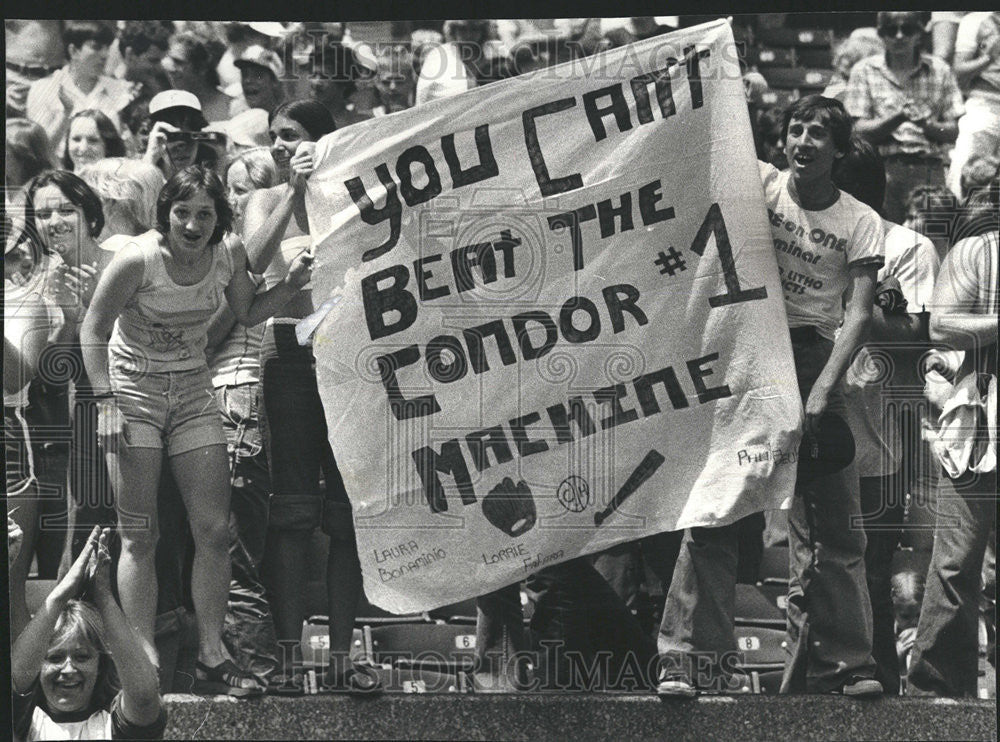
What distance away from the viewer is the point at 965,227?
741cm

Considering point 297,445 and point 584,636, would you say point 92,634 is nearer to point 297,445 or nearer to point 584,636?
point 297,445

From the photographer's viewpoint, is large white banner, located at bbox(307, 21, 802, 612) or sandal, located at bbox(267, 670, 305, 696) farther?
sandal, located at bbox(267, 670, 305, 696)

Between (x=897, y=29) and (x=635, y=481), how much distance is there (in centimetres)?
220

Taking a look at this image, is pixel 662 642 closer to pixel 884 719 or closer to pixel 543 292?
pixel 884 719

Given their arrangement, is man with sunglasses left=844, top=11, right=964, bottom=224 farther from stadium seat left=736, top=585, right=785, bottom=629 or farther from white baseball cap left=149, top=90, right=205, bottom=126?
white baseball cap left=149, top=90, right=205, bottom=126

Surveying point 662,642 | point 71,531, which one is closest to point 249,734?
point 71,531

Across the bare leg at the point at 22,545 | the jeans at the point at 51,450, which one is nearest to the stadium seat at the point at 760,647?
the jeans at the point at 51,450

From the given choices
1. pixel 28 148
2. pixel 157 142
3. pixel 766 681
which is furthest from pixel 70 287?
pixel 766 681

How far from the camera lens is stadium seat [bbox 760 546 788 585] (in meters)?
7.42

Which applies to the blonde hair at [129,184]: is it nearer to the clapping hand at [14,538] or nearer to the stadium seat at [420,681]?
the clapping hand at [14,538]

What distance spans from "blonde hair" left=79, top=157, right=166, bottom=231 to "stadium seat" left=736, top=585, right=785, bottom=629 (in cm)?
294

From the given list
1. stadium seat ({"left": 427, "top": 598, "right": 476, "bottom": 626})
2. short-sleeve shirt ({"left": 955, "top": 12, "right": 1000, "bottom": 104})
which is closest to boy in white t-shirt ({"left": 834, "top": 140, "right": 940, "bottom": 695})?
short-sleeve shirt ({"left": 955, "top": 12, "right": 1000, "bottom": 104})

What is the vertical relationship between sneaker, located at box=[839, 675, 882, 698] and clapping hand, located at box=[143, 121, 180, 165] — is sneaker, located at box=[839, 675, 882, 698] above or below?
below

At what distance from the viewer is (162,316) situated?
24.2 feet
